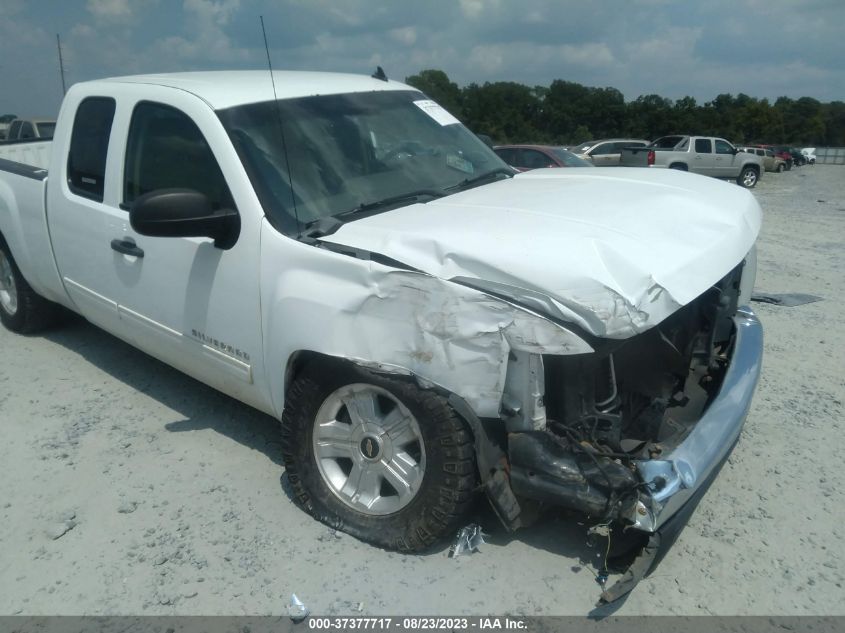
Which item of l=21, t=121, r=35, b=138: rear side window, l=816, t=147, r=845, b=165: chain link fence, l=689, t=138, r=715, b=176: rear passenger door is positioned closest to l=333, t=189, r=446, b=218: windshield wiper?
l=21, t=121, r=35, b=138: rear side window

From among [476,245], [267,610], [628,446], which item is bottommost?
[267,610]

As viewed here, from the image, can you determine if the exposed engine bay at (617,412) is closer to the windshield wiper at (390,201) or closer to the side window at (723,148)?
the windshield wiper at (390,201)

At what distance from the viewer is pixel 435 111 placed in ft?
14.6

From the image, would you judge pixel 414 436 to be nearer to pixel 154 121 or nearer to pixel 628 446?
pixel 628 446

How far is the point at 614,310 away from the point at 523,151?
13.3 m

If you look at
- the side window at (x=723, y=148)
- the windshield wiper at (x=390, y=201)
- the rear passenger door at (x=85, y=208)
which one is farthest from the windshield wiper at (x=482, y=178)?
the side window at (x=723, y=148)

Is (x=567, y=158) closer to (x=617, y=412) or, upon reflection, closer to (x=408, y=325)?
(x=617, y=412)

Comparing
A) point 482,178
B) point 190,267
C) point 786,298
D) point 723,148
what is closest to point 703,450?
point 482,178

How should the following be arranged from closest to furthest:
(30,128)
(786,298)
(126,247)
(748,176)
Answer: (126,247), (786,298), (30,128), (748,176)

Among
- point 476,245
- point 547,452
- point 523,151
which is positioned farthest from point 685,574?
point 523,151

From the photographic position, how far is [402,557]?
2.98 metres

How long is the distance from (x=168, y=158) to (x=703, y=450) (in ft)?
9.33

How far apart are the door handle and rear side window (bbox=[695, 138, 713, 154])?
26588 mm

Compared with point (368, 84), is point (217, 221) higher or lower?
lower
